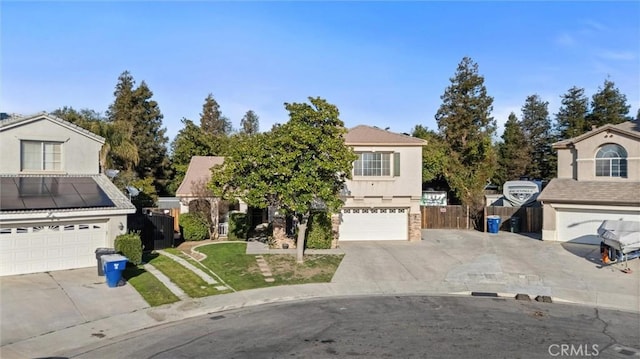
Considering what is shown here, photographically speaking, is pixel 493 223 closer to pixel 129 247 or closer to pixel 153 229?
pixel 153 229

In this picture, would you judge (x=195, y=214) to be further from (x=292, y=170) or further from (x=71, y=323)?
(x=71, y=323)

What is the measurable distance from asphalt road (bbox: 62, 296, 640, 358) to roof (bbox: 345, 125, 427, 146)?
1127 centimetres

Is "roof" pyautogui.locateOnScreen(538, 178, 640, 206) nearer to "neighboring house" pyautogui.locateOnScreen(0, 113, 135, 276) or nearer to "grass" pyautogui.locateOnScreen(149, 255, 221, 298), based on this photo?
"grass" pyautogui.locateOnScreen(149, 255, 221, 298)

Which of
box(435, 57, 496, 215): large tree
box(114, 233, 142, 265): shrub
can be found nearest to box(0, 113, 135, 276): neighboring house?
box(114, 233, 142, 265): shrub

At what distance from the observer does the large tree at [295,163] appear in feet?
58.0

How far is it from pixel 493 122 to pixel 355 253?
95.6 feet

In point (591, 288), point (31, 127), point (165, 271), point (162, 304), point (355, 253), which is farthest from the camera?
point (355, 253)

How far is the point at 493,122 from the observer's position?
43.6 meters

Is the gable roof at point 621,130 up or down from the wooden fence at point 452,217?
up

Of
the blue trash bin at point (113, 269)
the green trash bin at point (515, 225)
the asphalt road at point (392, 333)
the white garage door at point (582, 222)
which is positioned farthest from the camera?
the green trash bin at point (515, 225)

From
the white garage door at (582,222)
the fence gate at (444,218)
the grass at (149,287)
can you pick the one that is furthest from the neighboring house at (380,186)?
the grass at (149,287)

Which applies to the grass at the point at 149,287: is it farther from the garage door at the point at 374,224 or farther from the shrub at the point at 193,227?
the garage door at the point at 374,224

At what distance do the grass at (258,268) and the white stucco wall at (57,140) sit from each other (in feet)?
21.2

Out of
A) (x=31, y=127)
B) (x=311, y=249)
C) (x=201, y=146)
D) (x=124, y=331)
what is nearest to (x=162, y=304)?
(x=124, y=331)
